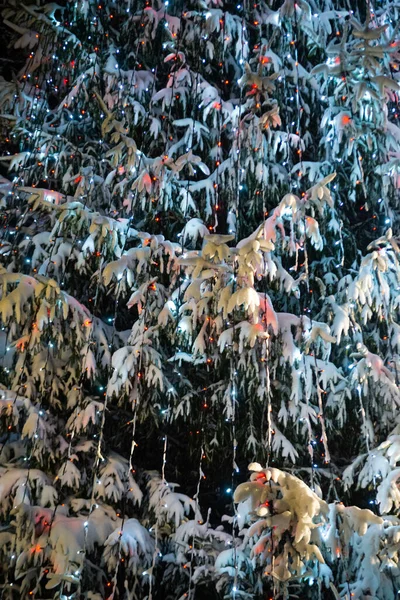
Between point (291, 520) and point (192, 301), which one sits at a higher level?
point (192, 301)

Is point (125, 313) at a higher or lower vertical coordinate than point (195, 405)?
higher

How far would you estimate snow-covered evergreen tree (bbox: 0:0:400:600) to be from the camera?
10.4 ft

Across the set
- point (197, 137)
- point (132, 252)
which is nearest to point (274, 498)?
point (132, 252)

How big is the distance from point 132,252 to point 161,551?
2479 mm

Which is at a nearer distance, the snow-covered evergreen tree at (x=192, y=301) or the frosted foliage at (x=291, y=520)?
the frosted foliage at (x=291, y=520)

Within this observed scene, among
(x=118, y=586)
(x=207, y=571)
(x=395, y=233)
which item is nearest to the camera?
(x=207, y=571)

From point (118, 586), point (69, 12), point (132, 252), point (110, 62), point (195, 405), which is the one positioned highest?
point (69, 12)

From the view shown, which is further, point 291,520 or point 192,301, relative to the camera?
point 192,301

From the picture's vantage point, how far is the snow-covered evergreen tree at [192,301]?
10.4ft

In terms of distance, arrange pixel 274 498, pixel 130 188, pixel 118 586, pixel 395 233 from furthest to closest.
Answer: pixel 395 233 < pixel 130 188 < pixel 118 586 < pixel 274 498

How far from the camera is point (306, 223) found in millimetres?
3262

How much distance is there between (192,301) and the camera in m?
3.34

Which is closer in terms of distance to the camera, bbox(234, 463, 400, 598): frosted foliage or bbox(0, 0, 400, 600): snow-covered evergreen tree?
bbox(234, 463, 400, 598): frosted foliage

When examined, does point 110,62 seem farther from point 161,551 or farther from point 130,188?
point 161,551
